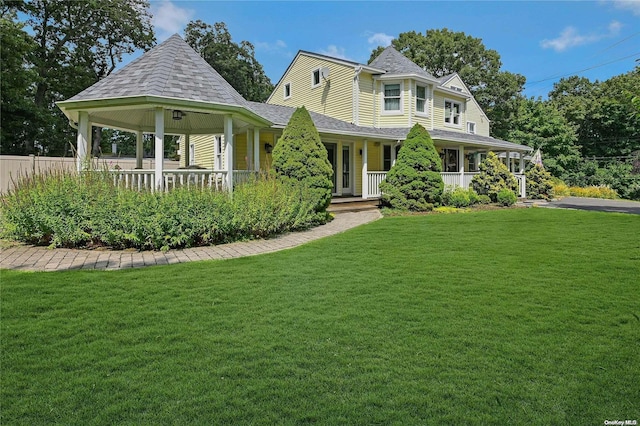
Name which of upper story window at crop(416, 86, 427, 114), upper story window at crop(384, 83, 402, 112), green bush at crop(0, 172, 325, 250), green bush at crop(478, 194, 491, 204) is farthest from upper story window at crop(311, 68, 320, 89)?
green bush at crop(0, 172, 325, 250)

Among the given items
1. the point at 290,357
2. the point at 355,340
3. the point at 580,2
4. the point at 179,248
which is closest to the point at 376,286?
the point at 355,340

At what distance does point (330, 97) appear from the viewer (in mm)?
18594

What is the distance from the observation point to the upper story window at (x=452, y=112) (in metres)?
20.5

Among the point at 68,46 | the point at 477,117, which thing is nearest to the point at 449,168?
the point at 477,117

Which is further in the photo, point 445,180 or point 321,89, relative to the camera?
point 321,89

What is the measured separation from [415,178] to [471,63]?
28.3 metres

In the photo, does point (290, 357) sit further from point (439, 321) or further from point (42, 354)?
point (42, 354)

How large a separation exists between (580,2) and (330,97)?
34.0 feet

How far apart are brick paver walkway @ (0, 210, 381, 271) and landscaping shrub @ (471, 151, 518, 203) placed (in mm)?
11547

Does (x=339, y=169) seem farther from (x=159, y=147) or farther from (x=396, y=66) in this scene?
(x=159, y=147)

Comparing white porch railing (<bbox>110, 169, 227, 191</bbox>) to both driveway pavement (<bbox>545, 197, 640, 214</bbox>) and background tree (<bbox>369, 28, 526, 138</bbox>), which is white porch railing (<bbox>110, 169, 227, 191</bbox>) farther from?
background tree (<bbox>369, 28, 526, 138</bbox>)

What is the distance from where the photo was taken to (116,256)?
626cm

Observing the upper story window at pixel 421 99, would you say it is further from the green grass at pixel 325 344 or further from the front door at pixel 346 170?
the green grass at pixel 325 344

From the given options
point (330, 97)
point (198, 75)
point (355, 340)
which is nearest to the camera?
point (355, 340)
